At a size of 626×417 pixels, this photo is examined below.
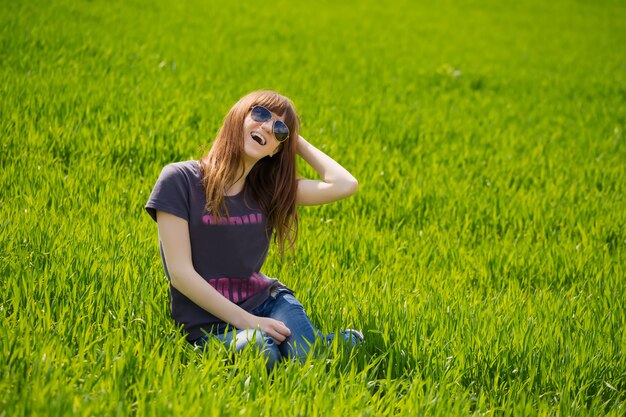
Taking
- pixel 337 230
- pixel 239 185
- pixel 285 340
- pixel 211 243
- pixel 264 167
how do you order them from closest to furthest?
1. pixel 285 340
2. pixel 211 243
3. pixel 239 185
4. pixel 264 167
5. pixel 337 230

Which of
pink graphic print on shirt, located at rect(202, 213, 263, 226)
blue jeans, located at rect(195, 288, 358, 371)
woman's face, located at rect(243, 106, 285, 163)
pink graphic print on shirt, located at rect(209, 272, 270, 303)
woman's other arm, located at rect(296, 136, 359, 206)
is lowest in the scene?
blue jeans, located at rect(195, 288, 358, 371)

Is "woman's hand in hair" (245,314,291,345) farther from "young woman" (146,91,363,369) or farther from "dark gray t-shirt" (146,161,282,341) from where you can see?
"dark gray t-shirt" (146,161,282,341)

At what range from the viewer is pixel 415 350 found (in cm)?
267

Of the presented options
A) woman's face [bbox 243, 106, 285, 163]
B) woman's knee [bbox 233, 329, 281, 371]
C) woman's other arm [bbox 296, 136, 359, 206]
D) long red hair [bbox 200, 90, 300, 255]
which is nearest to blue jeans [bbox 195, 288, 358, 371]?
woman's knee [bbox 233, 329, 281, 371]

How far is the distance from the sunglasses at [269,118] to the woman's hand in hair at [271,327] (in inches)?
28.2

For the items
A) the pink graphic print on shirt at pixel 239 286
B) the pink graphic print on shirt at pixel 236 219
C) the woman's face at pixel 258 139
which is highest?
the woman's face at pixel 258 139

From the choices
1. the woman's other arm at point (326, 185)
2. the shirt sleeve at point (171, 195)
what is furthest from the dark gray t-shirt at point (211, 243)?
the woman's other arm at point (326, 185)

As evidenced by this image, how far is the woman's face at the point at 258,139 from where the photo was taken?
273 cm

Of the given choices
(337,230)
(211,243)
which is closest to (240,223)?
(211,243)

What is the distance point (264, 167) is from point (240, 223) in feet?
1.09

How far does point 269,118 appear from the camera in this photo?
2.75 metres

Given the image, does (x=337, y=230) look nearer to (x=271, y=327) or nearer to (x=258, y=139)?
(x=258, y=139)

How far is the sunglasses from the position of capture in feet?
8.91

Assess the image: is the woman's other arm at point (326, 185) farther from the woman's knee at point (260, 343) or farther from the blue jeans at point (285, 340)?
the woman's knee at point (260, 343)
